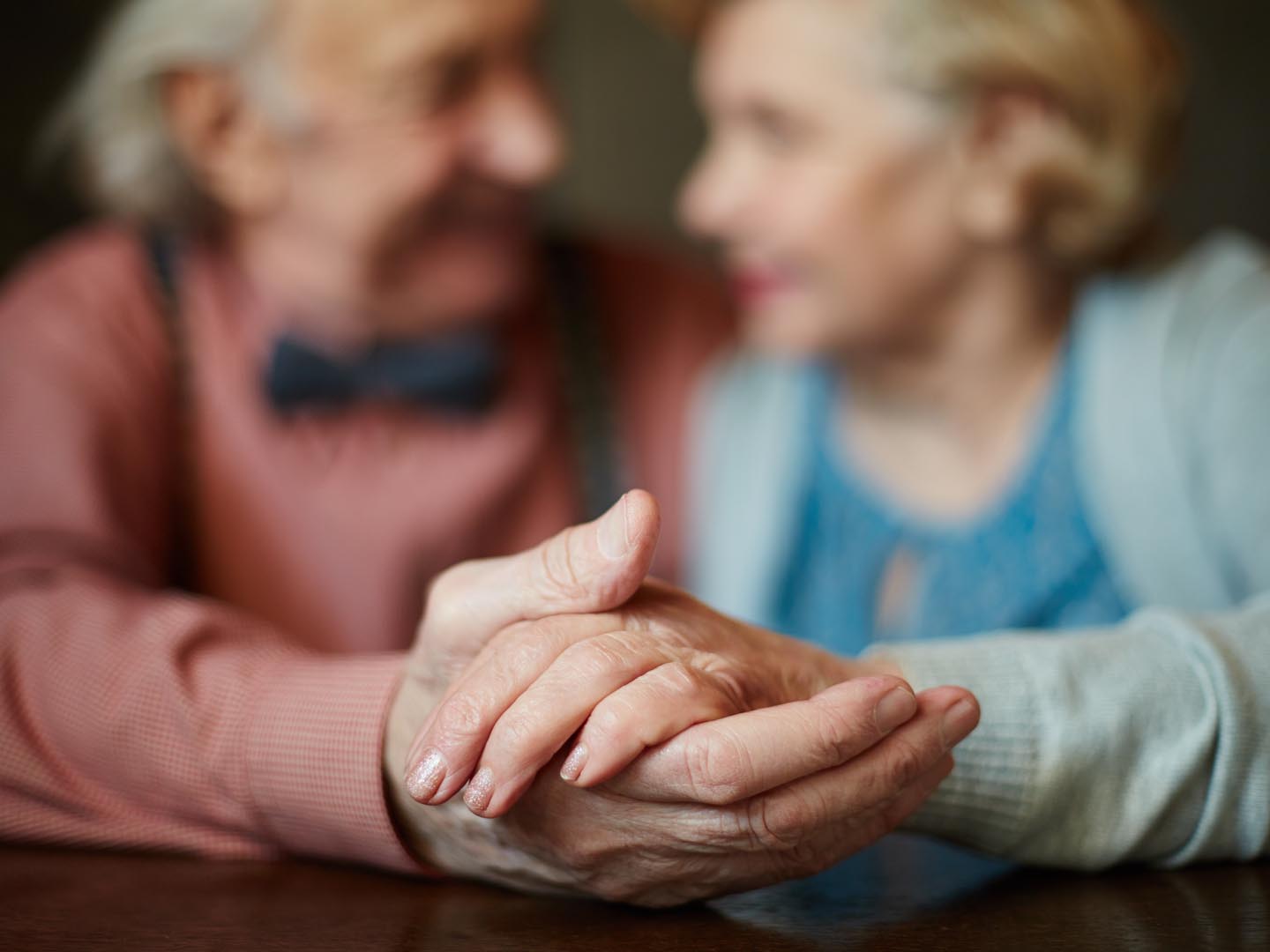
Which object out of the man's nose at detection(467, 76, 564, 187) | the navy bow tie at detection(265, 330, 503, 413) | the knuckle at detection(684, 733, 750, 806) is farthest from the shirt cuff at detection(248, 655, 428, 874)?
the man's nose at detection(467, 76, 564, 187)

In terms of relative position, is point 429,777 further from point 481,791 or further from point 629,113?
point 629,113

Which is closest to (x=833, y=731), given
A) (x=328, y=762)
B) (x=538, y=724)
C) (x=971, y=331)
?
(x=538, y=724)

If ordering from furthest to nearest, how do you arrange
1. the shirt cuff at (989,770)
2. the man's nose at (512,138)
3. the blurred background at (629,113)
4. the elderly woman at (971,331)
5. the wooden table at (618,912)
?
the blurred background at (629,113), the man's nose at (512,138), the elderly woman at (971,331), the shirt cuff at (989,770), the wooden table at (618,912)

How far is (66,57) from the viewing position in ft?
6.15

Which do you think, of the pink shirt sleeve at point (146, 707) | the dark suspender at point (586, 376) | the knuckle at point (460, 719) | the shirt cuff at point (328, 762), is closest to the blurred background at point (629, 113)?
the dark suspender at point (586, 376)

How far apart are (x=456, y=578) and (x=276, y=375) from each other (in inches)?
26.0

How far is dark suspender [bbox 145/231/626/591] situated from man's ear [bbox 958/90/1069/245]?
0.44m

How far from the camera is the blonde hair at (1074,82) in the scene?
127 cm

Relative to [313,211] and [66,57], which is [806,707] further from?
[66,57]

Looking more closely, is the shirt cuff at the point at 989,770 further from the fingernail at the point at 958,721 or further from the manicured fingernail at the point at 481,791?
the manicured fingernail at the point at 481,791

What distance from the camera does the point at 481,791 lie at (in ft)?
2.08

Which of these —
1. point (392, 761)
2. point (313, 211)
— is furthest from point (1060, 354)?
point (392, 761)

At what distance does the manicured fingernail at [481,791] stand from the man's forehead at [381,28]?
0.83 metres

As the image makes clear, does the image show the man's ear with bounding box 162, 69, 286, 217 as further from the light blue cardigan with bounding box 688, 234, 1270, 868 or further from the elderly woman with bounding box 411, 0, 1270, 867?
the light blue cardigan with bounding box 688, 234, 1270, 868
